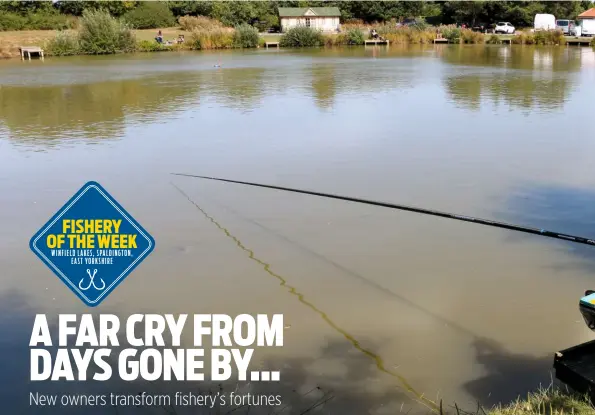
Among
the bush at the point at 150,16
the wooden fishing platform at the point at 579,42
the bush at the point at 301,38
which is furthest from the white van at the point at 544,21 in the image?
the bush at the point at 150,16

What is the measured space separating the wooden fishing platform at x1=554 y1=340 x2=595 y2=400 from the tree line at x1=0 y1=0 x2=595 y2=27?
47513 millimetres

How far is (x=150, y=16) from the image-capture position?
49.7 m

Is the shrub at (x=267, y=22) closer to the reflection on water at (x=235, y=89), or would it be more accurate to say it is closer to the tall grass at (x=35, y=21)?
the tall grass at (x=35, y=21)

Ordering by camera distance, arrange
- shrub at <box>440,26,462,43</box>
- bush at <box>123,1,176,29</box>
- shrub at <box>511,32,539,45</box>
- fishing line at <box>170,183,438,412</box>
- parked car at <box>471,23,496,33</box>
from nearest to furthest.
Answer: fishing line at <box>170,183,438,412</box> → shrub at <box>511,32,539,45</box> → shrub at <box>440,26,462,43</box> → parked car at <box>471,23,496,33</box> → bush at <box>123,1,176,29</box>

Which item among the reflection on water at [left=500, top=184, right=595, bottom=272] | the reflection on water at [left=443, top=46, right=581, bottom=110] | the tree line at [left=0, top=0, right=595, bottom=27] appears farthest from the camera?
the tree line at [left=0, top=0, right=595, bottom=27]

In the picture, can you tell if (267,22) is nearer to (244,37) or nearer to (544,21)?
(244,37)

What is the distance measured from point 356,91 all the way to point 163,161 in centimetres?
793

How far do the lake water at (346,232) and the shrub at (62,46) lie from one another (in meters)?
23.3

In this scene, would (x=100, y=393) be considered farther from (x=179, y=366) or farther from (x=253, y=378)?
(x=253, y=378)

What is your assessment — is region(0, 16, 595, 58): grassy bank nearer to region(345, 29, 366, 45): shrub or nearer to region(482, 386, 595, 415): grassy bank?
region(345, 29, 366, 45): shrub

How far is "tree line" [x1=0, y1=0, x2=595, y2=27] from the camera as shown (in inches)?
1849

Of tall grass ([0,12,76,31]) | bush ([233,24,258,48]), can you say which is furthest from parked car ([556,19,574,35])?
tall grass ([0,12,76,31])

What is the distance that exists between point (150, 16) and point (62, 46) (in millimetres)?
16504

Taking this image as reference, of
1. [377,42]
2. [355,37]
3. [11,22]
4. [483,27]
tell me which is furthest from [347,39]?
[11,22]
